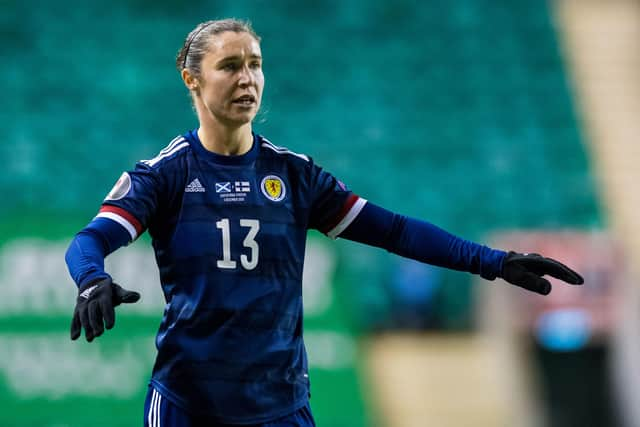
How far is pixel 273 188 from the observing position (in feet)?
10.5

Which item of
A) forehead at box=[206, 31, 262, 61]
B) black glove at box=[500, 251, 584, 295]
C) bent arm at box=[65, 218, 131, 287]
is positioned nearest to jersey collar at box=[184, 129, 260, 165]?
forehead at box=[206, 31, 262, 61]

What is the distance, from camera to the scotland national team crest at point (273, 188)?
10.4 feet

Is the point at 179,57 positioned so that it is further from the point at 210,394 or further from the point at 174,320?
the point at 210,394

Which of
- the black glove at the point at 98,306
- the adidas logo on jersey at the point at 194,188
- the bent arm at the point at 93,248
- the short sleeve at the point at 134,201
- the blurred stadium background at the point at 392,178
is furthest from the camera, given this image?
the blurred stadium background at the point at 392,178

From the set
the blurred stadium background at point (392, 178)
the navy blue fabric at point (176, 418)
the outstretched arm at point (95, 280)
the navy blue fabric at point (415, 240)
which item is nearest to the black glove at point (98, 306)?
the outstretched arm at point (95, 280)

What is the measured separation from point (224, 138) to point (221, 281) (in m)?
0.41

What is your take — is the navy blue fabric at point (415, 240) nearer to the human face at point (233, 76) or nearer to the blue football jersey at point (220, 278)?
the blue football jersey at point (220, 278)

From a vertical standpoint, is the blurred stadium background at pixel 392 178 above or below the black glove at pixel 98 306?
above

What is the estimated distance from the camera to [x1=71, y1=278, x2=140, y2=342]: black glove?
2609mm

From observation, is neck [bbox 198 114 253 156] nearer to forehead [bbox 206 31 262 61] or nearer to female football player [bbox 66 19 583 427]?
female football player [bbox 66 19 583 427]

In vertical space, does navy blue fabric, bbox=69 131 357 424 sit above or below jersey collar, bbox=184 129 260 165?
below

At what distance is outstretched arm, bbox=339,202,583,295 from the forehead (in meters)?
0.58

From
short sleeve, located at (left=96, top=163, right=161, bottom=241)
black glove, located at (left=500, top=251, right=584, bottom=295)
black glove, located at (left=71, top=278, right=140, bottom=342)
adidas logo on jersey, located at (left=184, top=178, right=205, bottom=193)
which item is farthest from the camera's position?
black glove, located at (left=500, top=251, right=584, bottom=295)

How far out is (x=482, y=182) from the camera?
10375 millimetres
